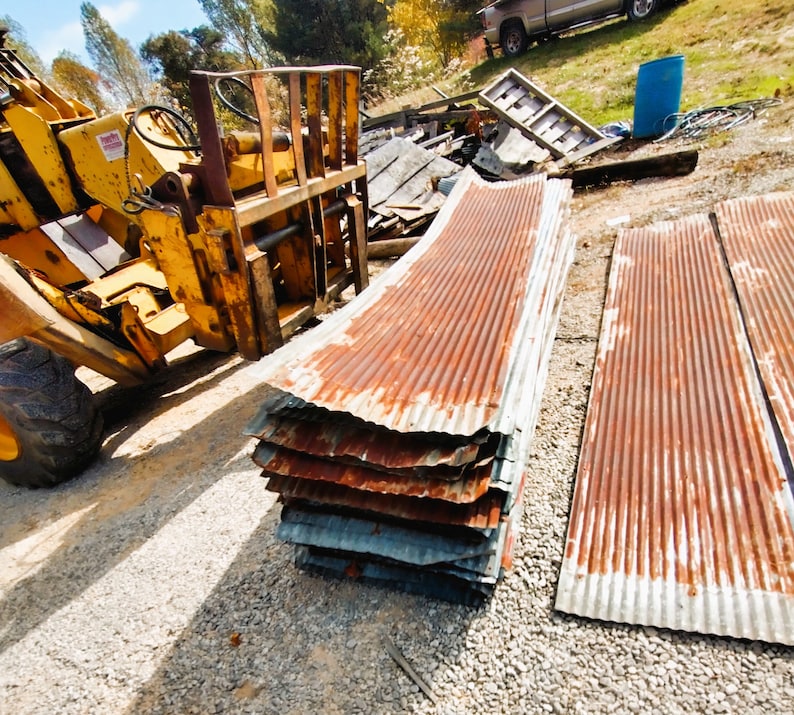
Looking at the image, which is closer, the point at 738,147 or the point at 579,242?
the point at 579,242

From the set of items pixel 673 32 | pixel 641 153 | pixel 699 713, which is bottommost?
pixel 699 713

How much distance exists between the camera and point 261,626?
86.7 inches

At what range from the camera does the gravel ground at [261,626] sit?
182 centimetres

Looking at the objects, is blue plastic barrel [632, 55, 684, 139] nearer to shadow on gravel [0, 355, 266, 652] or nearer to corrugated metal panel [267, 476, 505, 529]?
shadow on gravel [0, 355, 266, 652]

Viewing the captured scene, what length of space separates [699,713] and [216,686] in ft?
6.11

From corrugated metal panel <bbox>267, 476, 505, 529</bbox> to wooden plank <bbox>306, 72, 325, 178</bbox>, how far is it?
2.24 meters

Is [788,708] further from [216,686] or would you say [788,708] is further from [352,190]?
[352,190]

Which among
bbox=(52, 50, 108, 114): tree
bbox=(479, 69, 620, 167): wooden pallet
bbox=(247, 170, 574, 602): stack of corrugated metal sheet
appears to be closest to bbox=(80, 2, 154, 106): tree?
bbox=(52, 50, 108, 114): tree

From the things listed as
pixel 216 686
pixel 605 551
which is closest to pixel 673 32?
pixel 605 551

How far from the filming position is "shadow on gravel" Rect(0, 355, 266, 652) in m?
2.62

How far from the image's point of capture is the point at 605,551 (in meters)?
2.19

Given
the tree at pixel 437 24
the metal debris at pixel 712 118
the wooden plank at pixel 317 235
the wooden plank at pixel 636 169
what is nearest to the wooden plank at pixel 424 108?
the wooden plank at pixel 636 169

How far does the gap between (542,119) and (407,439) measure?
299 inches

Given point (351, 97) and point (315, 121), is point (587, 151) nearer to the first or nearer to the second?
point (351, 97)
